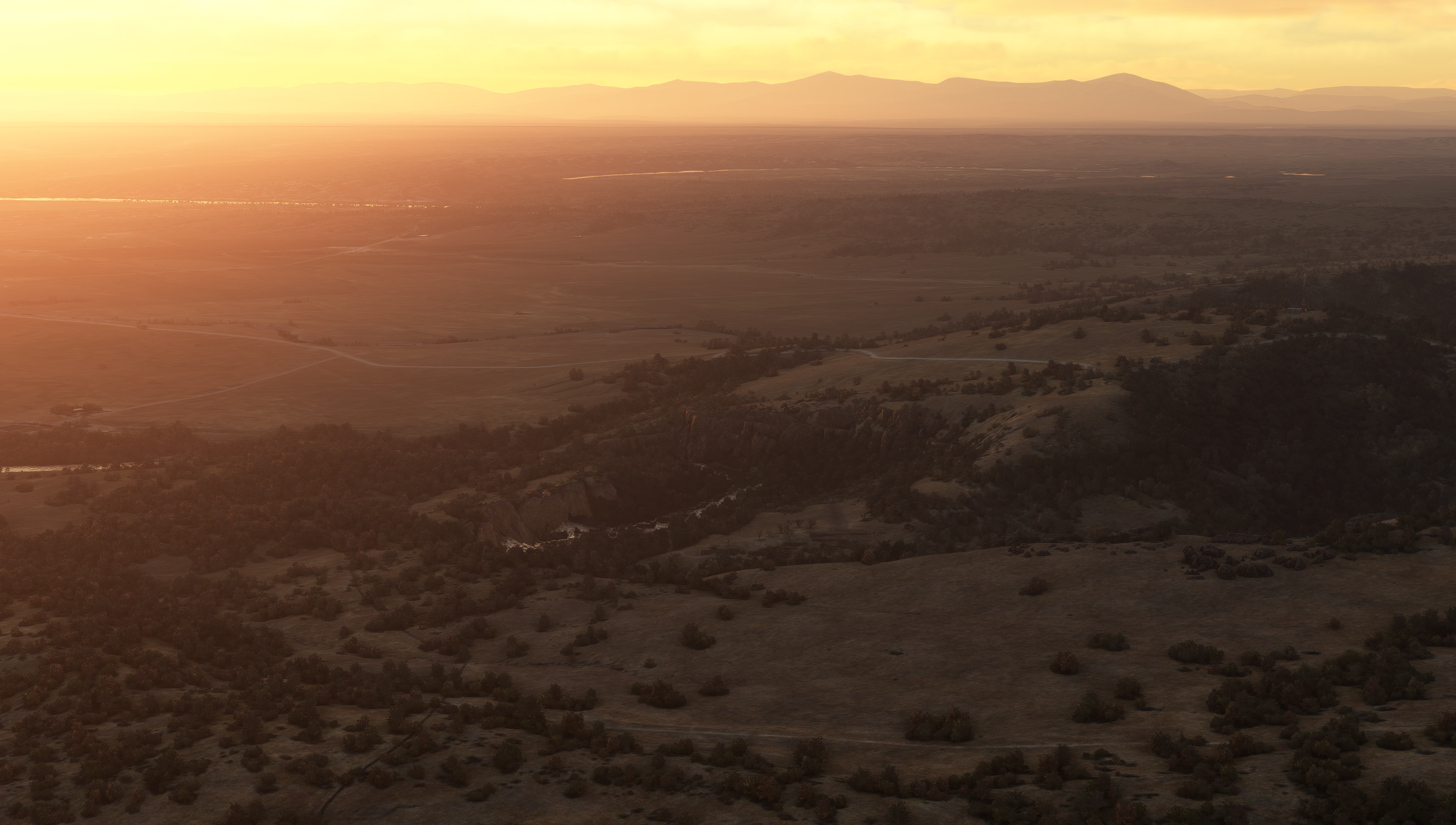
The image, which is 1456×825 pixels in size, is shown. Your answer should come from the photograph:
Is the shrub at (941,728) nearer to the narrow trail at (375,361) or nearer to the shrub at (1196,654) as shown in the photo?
the shrub at (1196,654)

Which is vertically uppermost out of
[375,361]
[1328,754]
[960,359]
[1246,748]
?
[960,359]

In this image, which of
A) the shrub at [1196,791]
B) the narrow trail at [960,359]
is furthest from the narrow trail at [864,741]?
the narrow trail at [960,359]

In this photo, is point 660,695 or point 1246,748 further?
point 660,695

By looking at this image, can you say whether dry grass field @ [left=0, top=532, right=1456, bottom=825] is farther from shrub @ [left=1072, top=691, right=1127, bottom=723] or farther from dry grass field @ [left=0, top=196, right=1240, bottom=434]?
dry grass field @ [left=0, top=196, right=1240, bottom=434]

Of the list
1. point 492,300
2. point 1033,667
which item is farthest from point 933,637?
point 492,300

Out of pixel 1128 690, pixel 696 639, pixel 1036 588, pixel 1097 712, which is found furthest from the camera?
pixel 1036 588

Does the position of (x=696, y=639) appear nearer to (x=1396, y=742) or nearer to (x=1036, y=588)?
(x=1036, y=588)

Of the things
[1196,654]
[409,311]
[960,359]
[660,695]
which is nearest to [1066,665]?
[1196,654]
